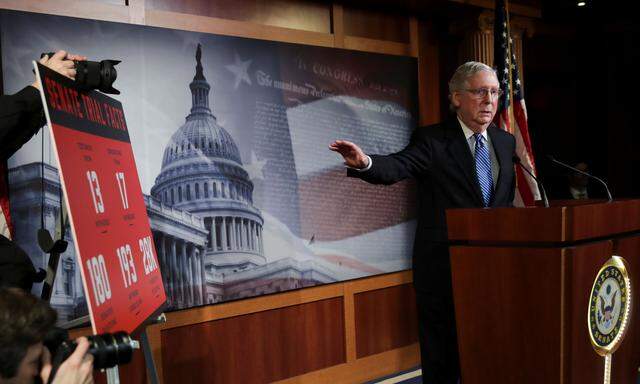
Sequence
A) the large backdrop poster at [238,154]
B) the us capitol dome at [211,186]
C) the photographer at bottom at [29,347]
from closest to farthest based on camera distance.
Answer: the photographer at bottom at [29,347] < the large backdrop poster at [238,154] < the us capitol dome at [211,186]

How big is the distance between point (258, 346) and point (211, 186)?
87 centimetres

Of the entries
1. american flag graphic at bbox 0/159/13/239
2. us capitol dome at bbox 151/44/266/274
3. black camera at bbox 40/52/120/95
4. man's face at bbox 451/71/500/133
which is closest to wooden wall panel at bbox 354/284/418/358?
us capitol dome at bbox 151/44/266/274

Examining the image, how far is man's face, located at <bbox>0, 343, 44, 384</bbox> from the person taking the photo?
3.29 feet

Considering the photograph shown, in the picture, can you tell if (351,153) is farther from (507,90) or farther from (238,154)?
(507,90)

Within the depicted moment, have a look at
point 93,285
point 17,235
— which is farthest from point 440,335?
point 17,235

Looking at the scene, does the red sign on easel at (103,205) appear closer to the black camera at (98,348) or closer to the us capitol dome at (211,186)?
the black camera at (98,348)

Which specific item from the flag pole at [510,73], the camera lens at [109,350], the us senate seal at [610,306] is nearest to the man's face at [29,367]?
the camera lens at [109,350]

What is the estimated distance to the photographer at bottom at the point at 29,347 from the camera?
99 cm

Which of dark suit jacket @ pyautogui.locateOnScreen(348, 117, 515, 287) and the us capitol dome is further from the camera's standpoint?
the us capitol dome

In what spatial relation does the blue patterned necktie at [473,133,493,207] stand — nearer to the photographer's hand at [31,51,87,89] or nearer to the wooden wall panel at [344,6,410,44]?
the wooden wall panel at [344,6,410,44]

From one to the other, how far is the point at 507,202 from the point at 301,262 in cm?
119

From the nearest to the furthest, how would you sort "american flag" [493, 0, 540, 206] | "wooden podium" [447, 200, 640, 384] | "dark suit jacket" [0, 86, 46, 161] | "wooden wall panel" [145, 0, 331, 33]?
"dark suit jacket" [0, 86, 46, 161] < "wooden podium" [447, 200, 640, 384] < "wooden wall panel" [145, 0, 331, 33] < "american flag" [493, 0, 540, 206]

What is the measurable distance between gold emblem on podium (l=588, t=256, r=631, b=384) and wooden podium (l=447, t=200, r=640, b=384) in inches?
1.3

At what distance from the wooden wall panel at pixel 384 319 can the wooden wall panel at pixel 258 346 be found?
0.47 feet
